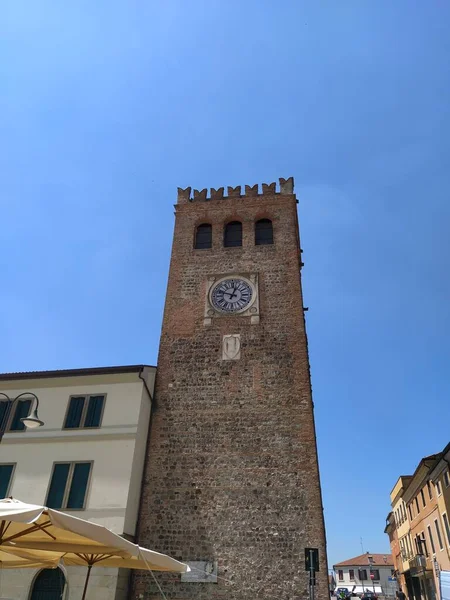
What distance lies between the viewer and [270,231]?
65.2ft

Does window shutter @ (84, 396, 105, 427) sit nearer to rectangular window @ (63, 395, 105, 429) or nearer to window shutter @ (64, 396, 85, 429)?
rectangular window @ (63, 395, 105, 429)

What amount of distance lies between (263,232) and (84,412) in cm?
1037

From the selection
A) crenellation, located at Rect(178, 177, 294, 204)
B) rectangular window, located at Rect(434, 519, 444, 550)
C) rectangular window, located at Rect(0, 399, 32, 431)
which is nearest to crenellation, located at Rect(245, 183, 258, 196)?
crenellation, located at Rect(178, 177, 294, 204)

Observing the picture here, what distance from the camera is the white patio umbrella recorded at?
5.58m

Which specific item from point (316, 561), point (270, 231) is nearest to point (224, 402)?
point (316, 561)

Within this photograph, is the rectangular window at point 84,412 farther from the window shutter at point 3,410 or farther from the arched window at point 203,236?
the arched window at point 203,236

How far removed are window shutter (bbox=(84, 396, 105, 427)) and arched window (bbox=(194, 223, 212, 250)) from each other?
313 inches

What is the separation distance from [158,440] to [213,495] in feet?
8.27

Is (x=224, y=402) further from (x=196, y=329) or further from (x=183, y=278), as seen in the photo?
(x=183, y=278)

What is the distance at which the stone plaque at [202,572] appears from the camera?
12.9 meters

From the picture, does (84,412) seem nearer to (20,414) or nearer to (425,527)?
(20,414)

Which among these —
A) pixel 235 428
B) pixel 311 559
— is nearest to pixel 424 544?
pixel 235 428

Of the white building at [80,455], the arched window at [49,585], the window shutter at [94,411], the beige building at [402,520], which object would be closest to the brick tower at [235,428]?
the white building at [80,455]

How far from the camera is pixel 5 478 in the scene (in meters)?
13.8
